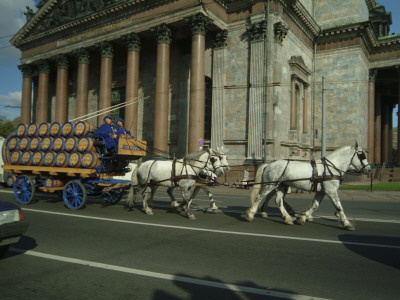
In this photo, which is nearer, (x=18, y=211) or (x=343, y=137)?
(x=18, y=211)

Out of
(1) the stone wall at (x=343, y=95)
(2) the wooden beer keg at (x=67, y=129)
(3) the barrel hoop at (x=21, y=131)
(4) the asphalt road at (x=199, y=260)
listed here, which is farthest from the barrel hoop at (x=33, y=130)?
(1) the stone wall at (x=343, y=95)

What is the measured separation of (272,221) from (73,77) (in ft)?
116

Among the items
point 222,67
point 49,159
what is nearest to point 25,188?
point 49,159

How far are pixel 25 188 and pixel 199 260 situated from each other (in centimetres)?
940

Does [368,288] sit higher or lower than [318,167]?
lower

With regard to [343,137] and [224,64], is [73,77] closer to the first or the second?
[224,64]

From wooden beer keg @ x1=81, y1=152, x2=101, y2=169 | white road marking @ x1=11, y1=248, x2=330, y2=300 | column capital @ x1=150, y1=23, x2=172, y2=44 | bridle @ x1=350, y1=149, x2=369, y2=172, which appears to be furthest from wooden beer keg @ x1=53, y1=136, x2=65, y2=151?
column capital @ x1=150, y1=23, x2=172, y2=44

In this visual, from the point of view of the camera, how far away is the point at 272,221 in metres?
9.54

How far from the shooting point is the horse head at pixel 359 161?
354 inches

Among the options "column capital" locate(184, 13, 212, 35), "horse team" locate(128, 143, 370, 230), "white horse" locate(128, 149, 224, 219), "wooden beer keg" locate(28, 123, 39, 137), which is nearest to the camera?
"horse team" locate(128, 143, 370, 230)

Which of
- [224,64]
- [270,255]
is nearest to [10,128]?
[224,64]

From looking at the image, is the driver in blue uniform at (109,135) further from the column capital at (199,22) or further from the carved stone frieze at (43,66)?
the carved stone frieze at (43,66)

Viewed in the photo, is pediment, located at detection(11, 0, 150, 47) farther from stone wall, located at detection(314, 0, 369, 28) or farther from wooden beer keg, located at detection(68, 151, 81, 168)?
wooden beer keg, located at detection(68, 151, 81, 168)

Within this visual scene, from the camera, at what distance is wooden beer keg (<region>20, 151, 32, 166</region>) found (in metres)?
12.4
